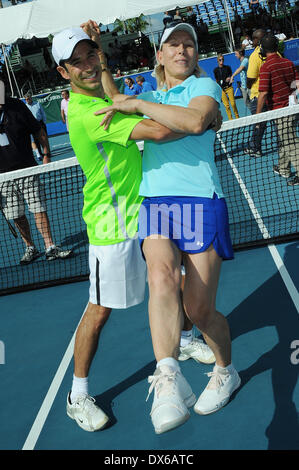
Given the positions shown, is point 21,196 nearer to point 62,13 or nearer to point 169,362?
point 169,362

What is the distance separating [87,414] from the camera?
365 cm

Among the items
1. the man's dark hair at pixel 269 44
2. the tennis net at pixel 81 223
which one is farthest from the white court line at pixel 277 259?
the man's dark hair at pixel 269 44

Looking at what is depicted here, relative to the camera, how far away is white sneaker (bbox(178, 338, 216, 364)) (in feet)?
13.8

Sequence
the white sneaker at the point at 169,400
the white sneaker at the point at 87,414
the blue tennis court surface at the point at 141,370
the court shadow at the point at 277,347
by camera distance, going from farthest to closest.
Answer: the white sneaker at the point at 87,414
the blue tennis court surface at the point at 141,370
the court shadow at the point at 277,347
the white sneaker at the point at 169,400

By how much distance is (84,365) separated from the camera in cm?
365

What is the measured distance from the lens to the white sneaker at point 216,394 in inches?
138

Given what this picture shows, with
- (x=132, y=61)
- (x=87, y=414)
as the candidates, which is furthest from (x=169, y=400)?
(x=132, y=61)

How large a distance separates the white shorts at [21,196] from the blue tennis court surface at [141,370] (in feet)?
4.19

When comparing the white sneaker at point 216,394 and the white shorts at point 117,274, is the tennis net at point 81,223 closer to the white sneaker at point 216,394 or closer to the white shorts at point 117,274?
the white shorts at point 117,274

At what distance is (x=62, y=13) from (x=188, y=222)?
19.1m

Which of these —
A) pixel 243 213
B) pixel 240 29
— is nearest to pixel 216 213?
pixel 243 213

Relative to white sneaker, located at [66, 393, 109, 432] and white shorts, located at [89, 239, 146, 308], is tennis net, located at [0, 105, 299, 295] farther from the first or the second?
white sneaker, located at [66, 393, 109, 432]

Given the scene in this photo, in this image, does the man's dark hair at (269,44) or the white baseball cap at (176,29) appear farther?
the man's dark hair at (269,44)

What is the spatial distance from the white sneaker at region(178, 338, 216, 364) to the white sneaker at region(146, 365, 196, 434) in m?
1.98
